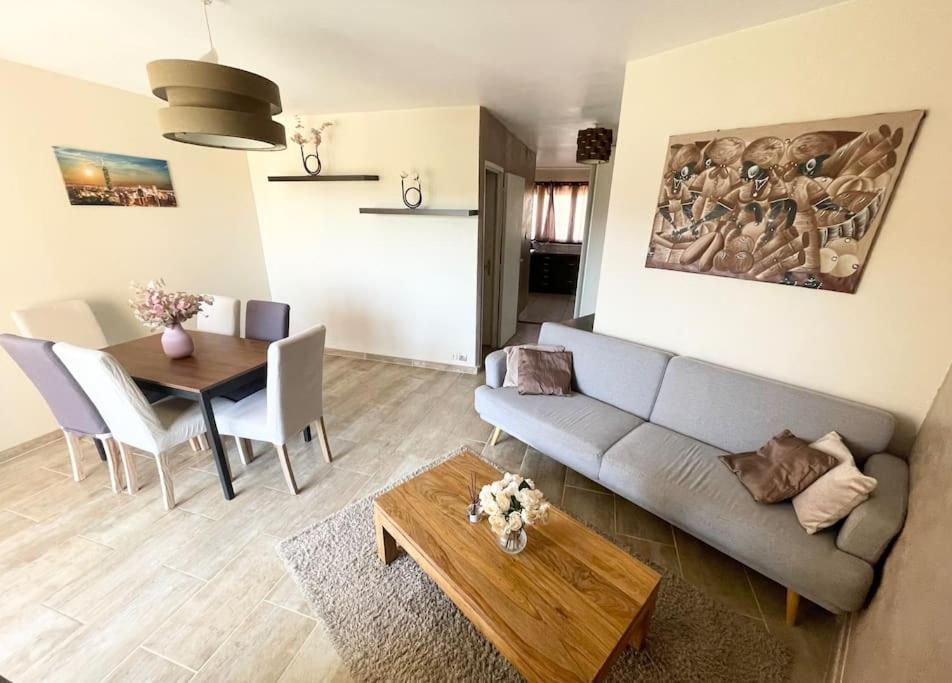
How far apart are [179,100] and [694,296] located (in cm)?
267

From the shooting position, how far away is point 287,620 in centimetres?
147

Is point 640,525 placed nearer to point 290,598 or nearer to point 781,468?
point 781,468

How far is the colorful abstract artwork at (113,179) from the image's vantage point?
2.54 metres

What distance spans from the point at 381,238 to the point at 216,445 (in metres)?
2.42

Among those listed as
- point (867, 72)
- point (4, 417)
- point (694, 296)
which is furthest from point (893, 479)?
point (4, 417)

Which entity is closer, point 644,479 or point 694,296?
point 644,479

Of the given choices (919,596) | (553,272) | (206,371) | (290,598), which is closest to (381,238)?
(206,371)

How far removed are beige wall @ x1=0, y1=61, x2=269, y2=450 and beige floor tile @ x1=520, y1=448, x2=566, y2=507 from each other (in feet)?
11.1

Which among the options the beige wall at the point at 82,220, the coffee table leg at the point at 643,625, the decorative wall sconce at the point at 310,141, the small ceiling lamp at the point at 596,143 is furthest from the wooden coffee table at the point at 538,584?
the decorative wall sconce at the point at 310,141

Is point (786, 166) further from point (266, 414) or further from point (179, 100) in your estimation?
point (266, 414)

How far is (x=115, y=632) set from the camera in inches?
55.6

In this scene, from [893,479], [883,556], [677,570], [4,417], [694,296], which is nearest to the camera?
[883,556]

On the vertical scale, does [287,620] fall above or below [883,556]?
below

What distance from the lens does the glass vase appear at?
1.30 m
